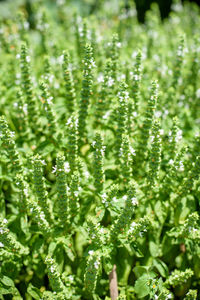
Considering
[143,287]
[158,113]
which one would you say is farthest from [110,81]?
[143,287]

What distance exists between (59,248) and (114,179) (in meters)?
1.09

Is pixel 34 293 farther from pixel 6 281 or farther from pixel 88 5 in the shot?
pixel 88 5

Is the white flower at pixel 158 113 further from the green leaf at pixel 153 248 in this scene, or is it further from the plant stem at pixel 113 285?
the plant stem at pixel 113 285

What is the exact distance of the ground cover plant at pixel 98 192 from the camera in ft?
9.67

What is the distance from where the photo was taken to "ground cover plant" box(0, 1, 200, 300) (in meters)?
2.95

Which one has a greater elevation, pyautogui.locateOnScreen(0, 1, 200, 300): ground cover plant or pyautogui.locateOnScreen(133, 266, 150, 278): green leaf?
pyautogui.locateOnScreen(0, 1, 200, 300): ground cover plant

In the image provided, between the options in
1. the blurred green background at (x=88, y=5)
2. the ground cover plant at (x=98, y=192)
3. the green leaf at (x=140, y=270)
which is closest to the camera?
the ground cover plant at (x=98, y=192)

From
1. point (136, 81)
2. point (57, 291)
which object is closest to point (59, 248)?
point (57, 291)

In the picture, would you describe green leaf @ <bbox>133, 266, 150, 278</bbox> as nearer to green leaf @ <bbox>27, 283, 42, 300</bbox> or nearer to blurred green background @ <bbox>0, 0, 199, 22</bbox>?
green leaf @ <bbox>27, 283, 42, 300</bbox>

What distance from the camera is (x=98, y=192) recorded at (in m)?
3.27

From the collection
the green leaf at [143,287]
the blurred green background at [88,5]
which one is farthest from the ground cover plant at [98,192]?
the blurred green background at [88,5]

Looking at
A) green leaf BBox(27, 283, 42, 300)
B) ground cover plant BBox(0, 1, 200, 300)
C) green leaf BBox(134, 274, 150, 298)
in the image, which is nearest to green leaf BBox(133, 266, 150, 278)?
ground cover plant BBox(0, 1, 200, 300)

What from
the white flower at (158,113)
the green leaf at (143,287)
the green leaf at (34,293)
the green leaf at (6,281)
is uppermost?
the white flower at (158,113)

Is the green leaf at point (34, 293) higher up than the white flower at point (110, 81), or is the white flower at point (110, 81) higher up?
the white flower at point (110, 81)
